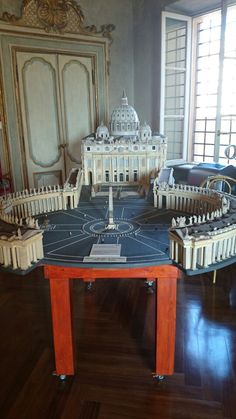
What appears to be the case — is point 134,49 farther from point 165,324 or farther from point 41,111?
point 165,324

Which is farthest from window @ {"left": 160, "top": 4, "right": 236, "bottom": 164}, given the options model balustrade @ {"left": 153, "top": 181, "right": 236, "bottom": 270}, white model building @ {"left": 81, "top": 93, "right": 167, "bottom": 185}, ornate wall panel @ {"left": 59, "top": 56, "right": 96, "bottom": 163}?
model balustrade @ {"left": 153, "top": 181, "right": 236, "bottom": 270}

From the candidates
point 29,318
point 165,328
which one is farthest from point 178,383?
point 29,318

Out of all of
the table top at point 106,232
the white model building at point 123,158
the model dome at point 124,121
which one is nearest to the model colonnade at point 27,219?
the table top at point 106,232

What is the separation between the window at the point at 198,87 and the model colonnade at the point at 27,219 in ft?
9.49

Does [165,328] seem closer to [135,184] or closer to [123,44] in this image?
[135,184]

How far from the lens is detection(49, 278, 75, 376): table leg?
8.90ft

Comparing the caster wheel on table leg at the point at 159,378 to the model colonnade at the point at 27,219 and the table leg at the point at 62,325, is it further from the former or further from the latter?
the model colonnade at the point at 27,219

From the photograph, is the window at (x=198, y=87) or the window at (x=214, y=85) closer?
the window at (x=214, y=85)

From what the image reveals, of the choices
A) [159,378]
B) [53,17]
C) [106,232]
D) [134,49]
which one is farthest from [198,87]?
[159,378]

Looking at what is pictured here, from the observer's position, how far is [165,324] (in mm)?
2783

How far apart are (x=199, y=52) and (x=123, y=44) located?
1546mm

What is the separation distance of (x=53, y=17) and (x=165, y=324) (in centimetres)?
567

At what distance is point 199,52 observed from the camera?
257 inches

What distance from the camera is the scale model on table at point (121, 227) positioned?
8.05ft
